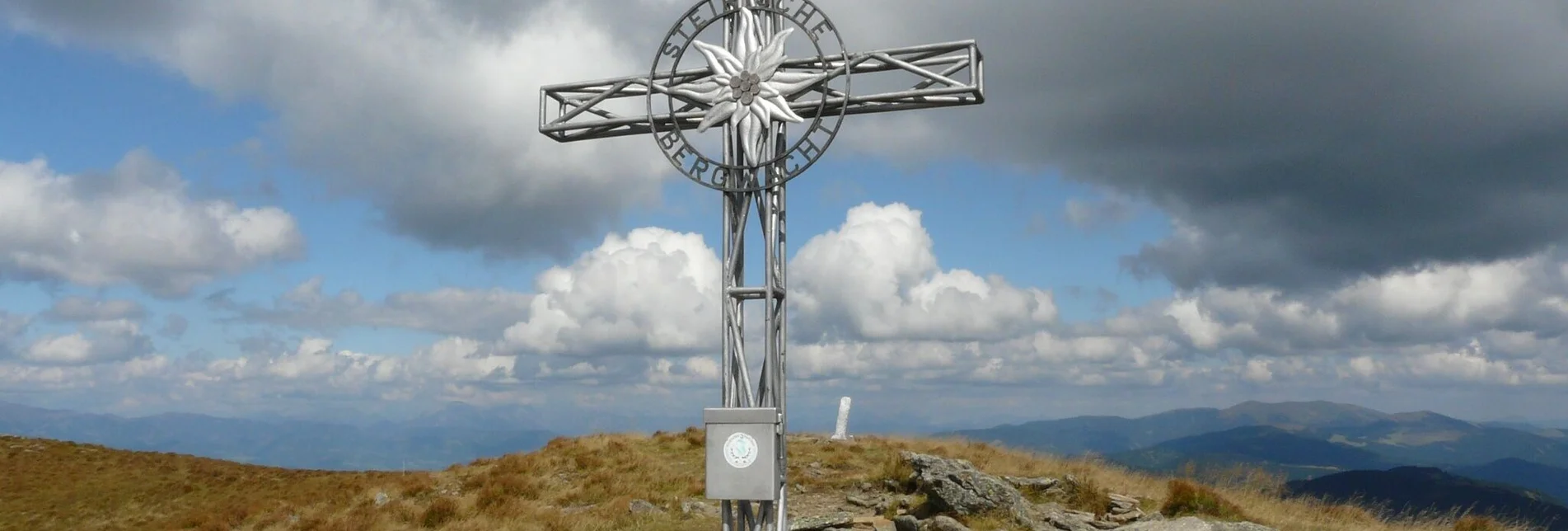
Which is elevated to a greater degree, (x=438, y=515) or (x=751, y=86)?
(x=751, y=86)

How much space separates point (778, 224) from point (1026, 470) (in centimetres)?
1258

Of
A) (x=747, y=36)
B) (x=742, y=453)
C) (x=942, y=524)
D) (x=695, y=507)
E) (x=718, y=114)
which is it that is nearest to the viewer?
(x=742, y=453)

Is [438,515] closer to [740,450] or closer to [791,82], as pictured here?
[740,450]

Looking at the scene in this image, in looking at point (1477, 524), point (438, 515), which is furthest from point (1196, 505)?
point (438, 515)

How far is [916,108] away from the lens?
1361cm

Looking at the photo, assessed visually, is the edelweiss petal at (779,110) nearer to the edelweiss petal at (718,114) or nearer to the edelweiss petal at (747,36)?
the edelweiss petal at (718,114)

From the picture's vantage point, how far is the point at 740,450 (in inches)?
507

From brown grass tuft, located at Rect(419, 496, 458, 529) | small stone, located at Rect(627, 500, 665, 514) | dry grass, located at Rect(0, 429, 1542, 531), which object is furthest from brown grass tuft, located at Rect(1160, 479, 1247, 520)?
brown grass tuft, located at Rect(419, 496, 458, 529)

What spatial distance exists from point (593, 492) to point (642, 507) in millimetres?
2835

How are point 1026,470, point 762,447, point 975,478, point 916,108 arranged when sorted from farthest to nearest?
point 1026,470
point 975,478
point 916,108
point 762,447

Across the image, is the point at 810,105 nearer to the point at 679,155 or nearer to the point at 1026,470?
the point at 679,155

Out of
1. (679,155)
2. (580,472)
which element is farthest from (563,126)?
(580,472)

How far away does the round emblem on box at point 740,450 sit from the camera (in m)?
12.8

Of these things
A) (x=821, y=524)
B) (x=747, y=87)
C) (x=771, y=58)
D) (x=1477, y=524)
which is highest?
(x=771, y=58)
